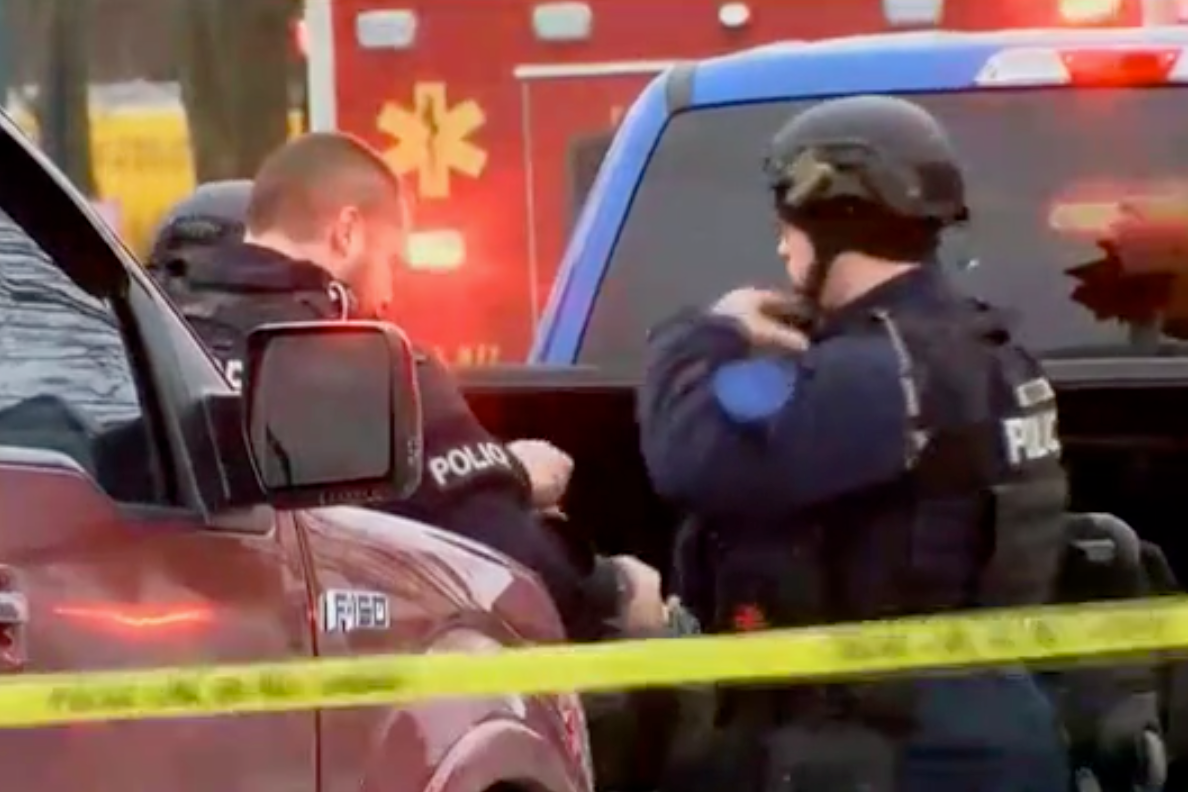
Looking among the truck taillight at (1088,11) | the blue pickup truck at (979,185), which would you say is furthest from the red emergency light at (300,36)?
the blue pickup truck at (979,185)

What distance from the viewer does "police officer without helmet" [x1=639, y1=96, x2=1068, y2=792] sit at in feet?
14.7

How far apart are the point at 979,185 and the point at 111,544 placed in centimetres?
391

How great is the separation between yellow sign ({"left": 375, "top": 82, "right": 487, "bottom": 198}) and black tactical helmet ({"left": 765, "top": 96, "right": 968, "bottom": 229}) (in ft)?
18.6

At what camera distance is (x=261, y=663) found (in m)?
3.29

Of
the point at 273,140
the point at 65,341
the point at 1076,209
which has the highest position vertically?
the point at 65,341

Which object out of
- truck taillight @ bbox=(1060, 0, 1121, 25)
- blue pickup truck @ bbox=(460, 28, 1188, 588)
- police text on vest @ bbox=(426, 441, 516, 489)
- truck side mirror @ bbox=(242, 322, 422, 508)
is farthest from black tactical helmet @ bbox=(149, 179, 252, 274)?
truck taillight @ bbox=(1060, 0, 1121, 25)

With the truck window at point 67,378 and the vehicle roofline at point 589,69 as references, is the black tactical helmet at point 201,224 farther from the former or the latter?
the vehicle roofline at point 589,69

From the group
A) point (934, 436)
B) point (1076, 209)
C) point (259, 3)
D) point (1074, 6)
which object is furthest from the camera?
point (259, 3)

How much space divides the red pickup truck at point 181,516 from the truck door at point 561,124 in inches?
258

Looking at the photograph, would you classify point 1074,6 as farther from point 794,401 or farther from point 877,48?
point 794,401

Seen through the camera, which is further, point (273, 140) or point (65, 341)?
point (273, 140)

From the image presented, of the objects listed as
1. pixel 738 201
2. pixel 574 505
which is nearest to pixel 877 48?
pixel 738 201

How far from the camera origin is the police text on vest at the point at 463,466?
4.92 metres

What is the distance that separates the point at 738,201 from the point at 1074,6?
3501 millimetres
